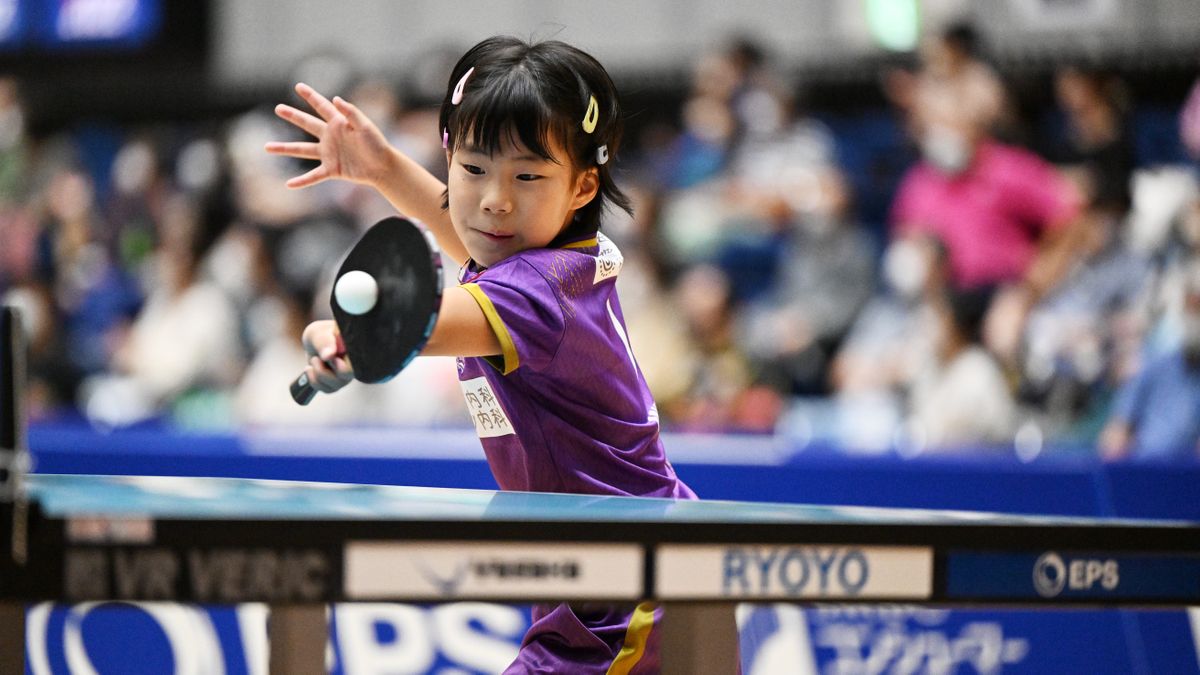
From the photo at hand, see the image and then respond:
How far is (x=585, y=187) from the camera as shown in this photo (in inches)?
96.7

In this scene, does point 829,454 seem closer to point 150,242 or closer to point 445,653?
point 445,653

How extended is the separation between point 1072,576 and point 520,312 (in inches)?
34.2

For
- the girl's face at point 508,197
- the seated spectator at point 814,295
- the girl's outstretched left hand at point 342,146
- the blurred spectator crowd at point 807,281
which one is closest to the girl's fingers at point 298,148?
the girl's outstretched left hand at point 342,146

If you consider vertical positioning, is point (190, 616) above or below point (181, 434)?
below

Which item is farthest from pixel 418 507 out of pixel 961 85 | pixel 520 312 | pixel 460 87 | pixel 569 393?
pixel 961 85

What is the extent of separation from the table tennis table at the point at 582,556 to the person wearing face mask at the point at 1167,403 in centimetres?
322

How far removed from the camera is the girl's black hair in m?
2.29

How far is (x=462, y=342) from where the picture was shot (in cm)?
207

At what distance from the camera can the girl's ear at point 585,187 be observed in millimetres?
2434

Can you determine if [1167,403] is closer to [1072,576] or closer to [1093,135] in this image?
[1093,135]

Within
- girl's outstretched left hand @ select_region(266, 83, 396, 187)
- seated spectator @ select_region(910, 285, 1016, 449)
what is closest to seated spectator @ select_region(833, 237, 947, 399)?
seated spectator @ select_region(910, 285, 1016, 449)

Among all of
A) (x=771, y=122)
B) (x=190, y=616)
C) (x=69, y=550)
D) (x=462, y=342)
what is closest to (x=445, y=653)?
(x=190, y=616)

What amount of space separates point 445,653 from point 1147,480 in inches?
78.8

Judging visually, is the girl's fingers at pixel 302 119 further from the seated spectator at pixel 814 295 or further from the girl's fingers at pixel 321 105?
the seated spectator at pixel 814 295
